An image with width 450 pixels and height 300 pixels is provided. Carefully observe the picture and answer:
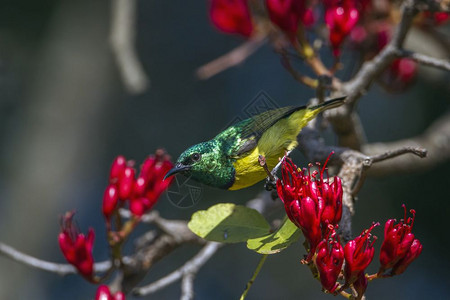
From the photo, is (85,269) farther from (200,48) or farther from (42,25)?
(200,48)

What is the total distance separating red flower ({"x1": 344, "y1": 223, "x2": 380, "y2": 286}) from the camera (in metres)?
1.17

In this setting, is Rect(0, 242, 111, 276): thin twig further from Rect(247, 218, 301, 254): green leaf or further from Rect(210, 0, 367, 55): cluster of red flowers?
Rect(210, 0, 367, 55): cluster of red flowers

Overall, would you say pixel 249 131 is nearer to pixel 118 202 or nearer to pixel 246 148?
pixel 246 148

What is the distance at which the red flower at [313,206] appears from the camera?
119cm

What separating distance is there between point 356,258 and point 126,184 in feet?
3.01

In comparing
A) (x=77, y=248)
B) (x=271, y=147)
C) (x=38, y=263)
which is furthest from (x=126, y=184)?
(x=271, y=147)

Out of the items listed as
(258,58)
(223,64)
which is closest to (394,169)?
(223,64)

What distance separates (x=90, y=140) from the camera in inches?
166

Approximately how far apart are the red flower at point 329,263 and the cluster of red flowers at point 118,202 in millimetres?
782

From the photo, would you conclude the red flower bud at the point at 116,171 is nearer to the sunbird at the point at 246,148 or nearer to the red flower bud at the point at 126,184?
the red flower bud at the point at 126,184

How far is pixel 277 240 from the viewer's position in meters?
1.25

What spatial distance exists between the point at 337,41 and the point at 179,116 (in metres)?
3.95

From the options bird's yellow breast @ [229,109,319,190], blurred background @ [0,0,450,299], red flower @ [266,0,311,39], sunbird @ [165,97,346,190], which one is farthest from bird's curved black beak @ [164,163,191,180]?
blurred background @ [0,0,450,299]

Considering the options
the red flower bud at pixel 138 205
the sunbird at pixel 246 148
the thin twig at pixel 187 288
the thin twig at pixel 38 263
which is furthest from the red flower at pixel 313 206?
the thin twig at pixel 38 263
